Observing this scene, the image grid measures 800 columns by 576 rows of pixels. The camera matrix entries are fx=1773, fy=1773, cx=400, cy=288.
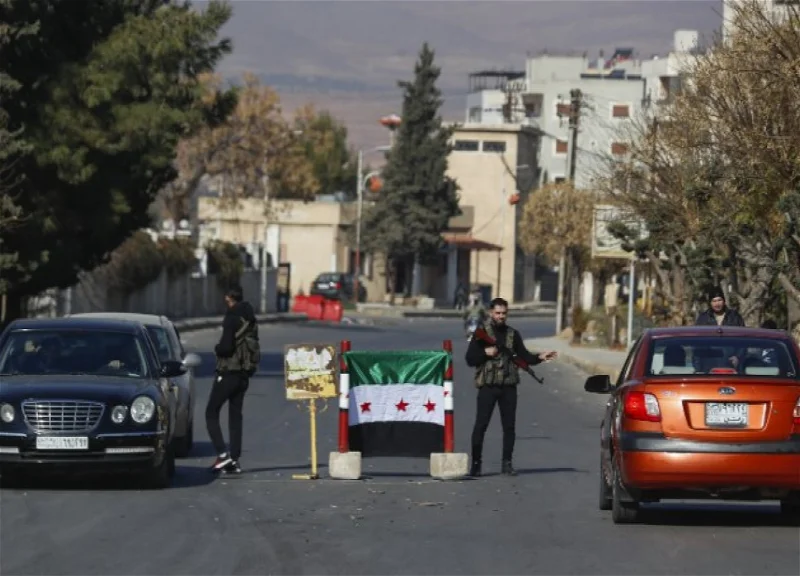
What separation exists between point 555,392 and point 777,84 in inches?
580

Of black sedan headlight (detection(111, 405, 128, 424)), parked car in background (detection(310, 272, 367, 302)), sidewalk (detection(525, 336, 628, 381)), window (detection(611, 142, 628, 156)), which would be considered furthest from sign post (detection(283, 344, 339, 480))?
parked car in background (detection(310, 272, 367, 302))

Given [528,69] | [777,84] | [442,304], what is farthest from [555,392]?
[528,69]

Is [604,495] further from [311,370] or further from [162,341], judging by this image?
[162,341]

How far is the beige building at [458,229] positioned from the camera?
108688mm

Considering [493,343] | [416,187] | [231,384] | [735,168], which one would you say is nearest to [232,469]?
[231,384]

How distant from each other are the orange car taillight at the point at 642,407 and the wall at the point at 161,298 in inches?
1452

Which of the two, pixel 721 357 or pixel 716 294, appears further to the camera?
pixel 716 294

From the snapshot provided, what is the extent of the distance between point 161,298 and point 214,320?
2.95 meters

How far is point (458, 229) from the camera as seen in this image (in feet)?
394

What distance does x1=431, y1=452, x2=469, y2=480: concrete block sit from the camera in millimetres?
18375

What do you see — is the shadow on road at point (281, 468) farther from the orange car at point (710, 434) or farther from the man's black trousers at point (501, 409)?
the orange car at point (710, 434)

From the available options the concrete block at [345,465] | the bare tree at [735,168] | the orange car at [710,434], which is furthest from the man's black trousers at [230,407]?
the bare tree at [735,168]

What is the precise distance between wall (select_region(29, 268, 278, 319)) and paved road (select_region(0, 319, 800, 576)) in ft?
107

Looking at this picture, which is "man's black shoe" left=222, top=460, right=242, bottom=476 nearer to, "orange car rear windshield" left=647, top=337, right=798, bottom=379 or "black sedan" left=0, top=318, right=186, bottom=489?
"black sedan" left=0, top=318, right=186, bottom=489
